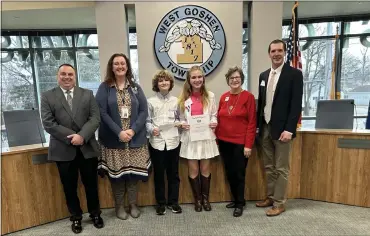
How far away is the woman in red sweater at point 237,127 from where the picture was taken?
2258mm

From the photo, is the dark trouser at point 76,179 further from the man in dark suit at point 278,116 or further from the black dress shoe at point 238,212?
the man in dark suit at point 278,116

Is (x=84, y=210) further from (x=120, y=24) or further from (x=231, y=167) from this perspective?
(x=120, y=24)

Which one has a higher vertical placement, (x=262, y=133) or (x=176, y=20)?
(x=176, y=20)

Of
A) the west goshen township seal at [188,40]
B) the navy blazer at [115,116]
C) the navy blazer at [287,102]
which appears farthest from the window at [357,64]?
the navy blazer at [115,116]

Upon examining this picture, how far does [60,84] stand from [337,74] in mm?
5928

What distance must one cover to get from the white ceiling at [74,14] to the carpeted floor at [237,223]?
3146 mm

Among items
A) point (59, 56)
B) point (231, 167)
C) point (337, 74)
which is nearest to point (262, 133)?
point (231, 167)

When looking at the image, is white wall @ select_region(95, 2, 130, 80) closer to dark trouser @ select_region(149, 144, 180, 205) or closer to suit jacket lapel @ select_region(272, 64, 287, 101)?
→ dark trouser @ select_region(149, 144, 180, 205)

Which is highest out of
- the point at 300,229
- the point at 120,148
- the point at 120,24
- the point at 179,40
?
the point at 120,24

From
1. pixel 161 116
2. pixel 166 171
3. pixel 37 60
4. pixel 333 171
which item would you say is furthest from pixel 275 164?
pixel 37 60

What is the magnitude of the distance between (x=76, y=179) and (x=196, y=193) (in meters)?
1.13

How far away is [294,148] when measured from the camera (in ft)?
8.75

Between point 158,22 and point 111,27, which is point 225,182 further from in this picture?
point 111,27

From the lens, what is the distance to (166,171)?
2.46 metres
